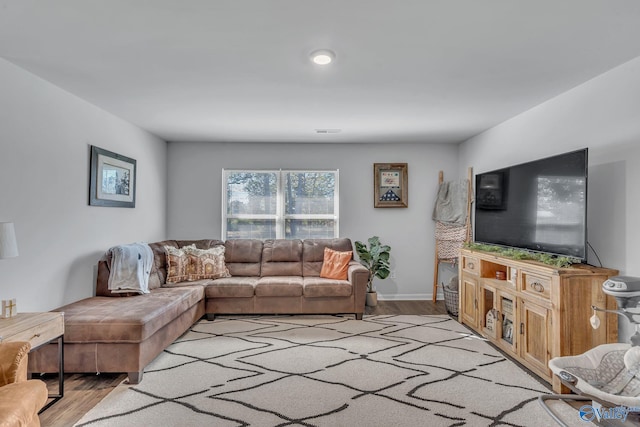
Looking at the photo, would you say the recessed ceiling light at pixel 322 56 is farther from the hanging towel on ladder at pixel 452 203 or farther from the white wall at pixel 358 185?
the hanging towel on ladder at pixel 452 203

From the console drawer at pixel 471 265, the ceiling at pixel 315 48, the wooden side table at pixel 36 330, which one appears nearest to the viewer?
the ceiling at pixel 315 48

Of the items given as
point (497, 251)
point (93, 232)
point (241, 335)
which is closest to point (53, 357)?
point (93, 232)

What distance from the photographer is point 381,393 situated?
101 inches

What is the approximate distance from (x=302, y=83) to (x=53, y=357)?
2.79 metres

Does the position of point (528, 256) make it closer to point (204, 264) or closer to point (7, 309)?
point (204, 264)

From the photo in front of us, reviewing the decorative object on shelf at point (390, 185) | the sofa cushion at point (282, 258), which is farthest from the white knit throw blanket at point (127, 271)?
the decorative object on shelf at point (390, 185)

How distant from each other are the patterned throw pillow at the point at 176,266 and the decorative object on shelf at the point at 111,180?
0.74 m

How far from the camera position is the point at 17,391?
166 cm

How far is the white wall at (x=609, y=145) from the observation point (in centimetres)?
258

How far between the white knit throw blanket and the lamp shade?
4.52 ft

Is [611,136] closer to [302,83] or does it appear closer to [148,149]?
[302,83]

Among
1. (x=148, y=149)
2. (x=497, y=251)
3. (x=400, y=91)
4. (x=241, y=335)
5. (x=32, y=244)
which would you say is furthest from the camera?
(x=148, y=149)

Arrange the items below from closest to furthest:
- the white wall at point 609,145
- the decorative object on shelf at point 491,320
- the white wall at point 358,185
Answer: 1. the white wall at point 609,145
2. the decorative object on shelf at point 491,320
3. the white wall at point 358,185

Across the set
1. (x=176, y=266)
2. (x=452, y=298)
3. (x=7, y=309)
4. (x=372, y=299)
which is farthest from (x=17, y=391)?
(x=452, y=298)
